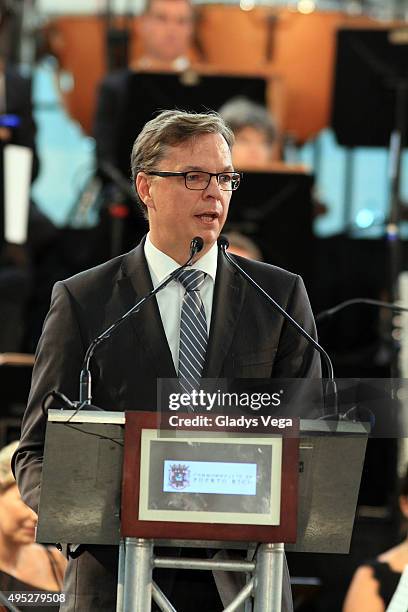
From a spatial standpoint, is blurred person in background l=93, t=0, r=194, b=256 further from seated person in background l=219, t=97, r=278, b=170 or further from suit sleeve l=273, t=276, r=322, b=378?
suit sleeve l=273, t=276, r=322, b=378

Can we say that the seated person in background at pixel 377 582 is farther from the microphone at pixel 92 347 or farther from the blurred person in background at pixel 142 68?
the blurred person in background at pixel 142 68

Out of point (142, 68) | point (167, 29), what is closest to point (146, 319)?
point (142, 68)

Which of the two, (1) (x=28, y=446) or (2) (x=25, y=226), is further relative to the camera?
(2) (x=25, y=226)

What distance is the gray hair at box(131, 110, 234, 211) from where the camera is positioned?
299 centimetres

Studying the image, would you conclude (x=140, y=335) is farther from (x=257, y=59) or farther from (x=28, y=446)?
(x=257, y=59)

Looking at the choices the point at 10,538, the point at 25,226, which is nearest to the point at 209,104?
the point at 25,226

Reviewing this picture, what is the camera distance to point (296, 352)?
3.02 meters

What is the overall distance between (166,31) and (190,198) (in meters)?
3.99

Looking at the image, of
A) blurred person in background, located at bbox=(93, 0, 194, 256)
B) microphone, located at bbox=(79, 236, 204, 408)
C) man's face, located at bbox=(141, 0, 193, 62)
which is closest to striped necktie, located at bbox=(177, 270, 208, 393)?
microphone, located at bbox=(79, 236, 204, 408)

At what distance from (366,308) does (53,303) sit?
358 cm

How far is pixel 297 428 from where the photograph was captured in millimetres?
2574

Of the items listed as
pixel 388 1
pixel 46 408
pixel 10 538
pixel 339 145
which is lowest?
pixel 10 538

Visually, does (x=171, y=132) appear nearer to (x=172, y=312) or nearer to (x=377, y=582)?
(x=172, y=312)

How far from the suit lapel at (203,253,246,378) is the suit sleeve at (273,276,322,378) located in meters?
0.12
